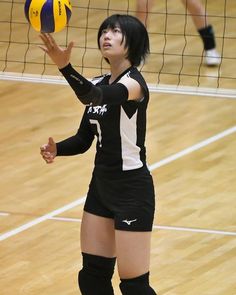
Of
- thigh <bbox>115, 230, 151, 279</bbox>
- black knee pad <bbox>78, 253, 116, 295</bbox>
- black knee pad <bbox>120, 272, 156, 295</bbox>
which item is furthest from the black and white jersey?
black knee pad <bbox>120, 272, 156, 295</bbox>

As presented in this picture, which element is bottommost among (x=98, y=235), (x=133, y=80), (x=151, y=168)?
(x=151, y=168)

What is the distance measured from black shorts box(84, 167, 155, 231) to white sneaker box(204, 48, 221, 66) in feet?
21.4

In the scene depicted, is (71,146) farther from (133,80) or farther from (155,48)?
(155,48)

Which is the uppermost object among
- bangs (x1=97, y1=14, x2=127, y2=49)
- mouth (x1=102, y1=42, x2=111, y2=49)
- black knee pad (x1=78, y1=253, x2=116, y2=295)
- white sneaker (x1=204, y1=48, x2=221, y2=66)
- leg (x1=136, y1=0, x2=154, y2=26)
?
bangs (x1=97, y1=14, x2=127, y2=49)

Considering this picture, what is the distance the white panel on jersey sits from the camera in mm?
5617

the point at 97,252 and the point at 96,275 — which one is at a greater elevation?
the point at 97,252

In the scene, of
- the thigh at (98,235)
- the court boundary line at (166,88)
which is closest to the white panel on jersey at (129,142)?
the thigh at (98,235)

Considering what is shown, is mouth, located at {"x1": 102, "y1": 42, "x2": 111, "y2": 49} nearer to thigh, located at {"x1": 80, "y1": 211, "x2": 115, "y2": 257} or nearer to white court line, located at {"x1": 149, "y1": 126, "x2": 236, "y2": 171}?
thigh, located at {"x1": 80, "y1": 211, "x2": 115, "y2": 257}

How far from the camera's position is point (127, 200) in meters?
5.65

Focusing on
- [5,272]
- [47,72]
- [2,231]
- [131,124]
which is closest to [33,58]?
[47,72]

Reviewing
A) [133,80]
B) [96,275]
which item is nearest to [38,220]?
[96,275]

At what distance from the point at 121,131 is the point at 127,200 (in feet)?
1.26

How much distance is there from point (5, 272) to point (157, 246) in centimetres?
121

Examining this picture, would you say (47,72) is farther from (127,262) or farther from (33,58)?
(127,262)
